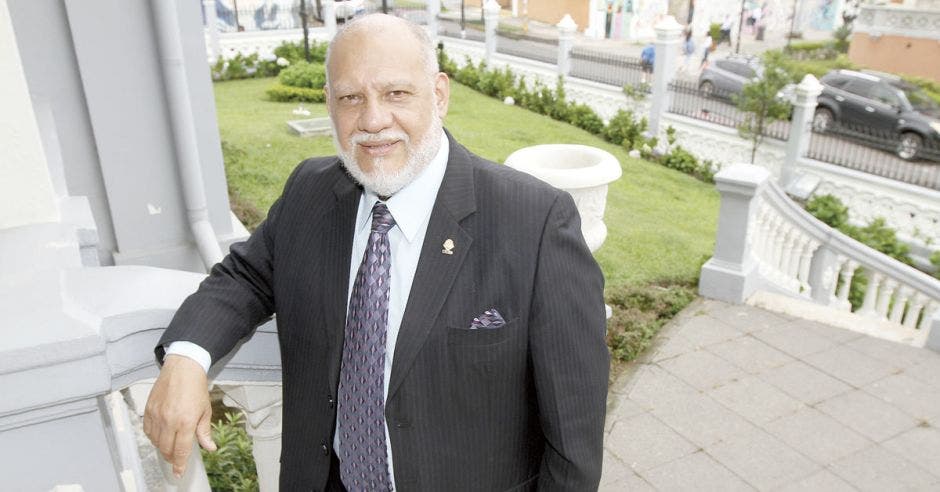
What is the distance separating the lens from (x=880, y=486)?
13.9 feet

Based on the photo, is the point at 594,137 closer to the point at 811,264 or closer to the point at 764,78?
the point at 764,78

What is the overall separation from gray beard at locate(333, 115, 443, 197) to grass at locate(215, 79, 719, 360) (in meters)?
4.31

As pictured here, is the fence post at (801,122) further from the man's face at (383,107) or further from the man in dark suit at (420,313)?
the man's face at (383,107)

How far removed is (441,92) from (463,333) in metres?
0.63

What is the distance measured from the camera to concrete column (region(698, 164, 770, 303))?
6227 mm

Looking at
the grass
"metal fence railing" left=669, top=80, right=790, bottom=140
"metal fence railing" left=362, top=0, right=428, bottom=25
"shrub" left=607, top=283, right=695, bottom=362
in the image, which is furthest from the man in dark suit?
"metal fence railing" left=362, top=0, right=428, bottom=25

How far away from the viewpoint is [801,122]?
12.6 m

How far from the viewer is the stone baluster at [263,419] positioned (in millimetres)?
2004

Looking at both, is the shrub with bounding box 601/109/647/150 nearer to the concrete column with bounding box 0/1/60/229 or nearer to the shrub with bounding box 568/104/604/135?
the shrub with bounding box 568/104/604/135

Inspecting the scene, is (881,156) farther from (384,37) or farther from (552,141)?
(384,37)

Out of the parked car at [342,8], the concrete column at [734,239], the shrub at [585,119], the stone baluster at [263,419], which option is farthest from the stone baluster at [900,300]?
the parked car at [342,8]

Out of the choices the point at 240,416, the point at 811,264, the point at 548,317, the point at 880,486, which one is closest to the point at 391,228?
the point at 548,317

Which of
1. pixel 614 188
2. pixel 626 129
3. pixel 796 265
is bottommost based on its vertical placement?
pixel 614 188

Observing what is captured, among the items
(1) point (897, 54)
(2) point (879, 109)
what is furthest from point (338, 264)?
(1) point (897, 54)
